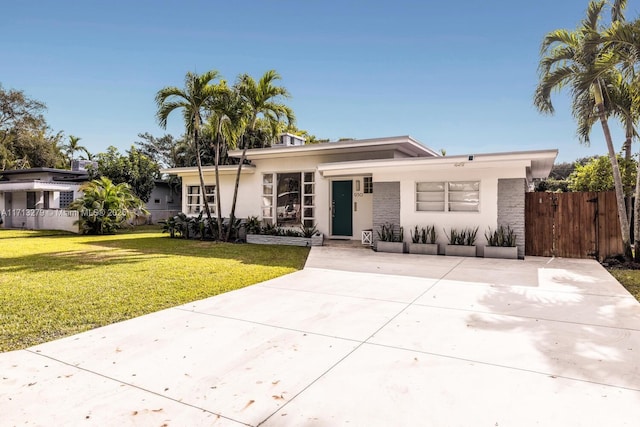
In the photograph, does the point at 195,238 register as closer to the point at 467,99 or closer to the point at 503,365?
the point at 503,365

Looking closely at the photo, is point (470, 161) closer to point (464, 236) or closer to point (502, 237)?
point (464, 236)

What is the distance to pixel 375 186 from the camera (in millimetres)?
12789

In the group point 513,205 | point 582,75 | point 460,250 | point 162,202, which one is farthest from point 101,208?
point 582,75

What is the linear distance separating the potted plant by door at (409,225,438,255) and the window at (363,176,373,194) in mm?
2589

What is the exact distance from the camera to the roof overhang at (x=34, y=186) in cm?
2247

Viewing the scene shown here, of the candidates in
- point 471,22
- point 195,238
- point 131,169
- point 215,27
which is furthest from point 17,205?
point 471,22

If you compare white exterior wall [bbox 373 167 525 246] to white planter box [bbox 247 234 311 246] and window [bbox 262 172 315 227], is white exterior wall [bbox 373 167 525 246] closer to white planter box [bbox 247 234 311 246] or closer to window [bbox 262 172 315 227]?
window [bbox 262 172 315 227]

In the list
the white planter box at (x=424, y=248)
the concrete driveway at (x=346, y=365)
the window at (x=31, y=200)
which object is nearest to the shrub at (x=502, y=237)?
the white planter box at (x=424, y=248)

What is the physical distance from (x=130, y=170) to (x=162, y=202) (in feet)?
15.0

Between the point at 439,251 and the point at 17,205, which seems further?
the point at 17,205

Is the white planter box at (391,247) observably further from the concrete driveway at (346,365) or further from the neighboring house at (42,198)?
the neighboring house at (42,198)

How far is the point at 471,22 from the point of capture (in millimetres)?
15875

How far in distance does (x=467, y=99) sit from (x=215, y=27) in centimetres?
1459

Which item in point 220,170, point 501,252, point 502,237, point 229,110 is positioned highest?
point 229,110
